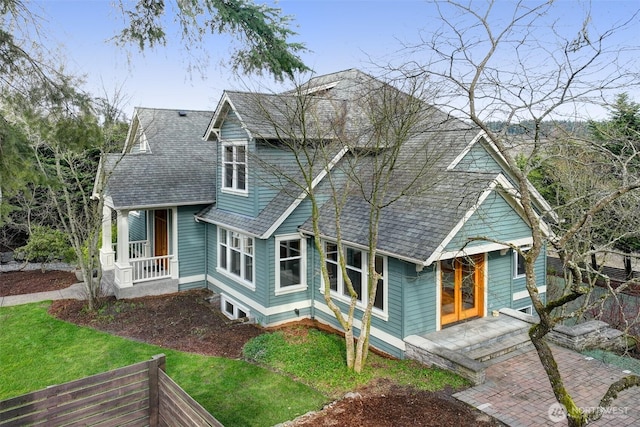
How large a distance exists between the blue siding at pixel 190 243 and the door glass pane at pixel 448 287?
8348 millimetres

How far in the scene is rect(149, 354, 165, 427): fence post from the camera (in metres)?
5.80

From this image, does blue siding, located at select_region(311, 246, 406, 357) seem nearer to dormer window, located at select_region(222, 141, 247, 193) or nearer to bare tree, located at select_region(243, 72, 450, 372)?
bare tree, located at select_region(243, 72, 450, 372)

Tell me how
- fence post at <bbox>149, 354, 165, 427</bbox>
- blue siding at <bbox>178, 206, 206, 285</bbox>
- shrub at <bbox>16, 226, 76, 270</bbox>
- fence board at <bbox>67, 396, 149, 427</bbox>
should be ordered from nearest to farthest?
fence board at <bbox>67, 396, 149, 427</bbox> → fence post at <bbox>149, 354, 165, 427</bbox> → blue siding at <bbox>178, 206, 206, 285</bbox> → shrub at <bbox>16, 226, 76, 270</bbox>

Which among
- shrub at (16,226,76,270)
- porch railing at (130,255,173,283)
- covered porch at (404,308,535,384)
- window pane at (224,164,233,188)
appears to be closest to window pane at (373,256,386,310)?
covered porch at (404,308,535,384)

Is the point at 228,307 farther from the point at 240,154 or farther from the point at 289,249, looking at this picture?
the point at 240,154

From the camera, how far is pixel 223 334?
11.0 m

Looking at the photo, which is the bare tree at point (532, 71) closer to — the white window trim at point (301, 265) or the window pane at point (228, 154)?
the white window trim at point (301, 265)

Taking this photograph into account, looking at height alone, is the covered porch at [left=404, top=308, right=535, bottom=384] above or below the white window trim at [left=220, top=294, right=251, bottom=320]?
above

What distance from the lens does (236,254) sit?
13.2 metres

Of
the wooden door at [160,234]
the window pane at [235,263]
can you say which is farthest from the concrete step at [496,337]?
the wooden door at [160,234]

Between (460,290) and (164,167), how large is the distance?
10.5 m

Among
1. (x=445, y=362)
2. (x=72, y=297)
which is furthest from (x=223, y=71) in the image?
(x=72, y=297)

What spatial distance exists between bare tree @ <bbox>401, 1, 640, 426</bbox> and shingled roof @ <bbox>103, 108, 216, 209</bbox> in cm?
1029

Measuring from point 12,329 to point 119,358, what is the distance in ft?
12.9
